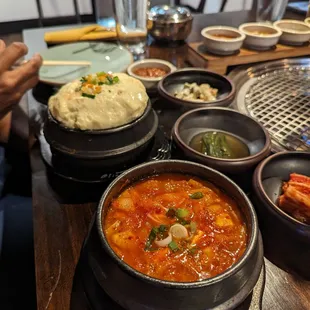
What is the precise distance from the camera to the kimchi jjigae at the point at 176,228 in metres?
1.03

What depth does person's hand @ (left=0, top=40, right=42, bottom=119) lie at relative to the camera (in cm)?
179

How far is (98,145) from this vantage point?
4.67ft

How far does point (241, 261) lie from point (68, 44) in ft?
7.35

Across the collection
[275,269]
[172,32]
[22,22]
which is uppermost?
[172,32]

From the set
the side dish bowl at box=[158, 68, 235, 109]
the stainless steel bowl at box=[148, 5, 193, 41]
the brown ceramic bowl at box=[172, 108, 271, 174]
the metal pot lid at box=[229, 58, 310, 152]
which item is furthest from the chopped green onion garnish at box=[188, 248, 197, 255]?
the stainless steel bowl at box=[148, 5, 193, 41]

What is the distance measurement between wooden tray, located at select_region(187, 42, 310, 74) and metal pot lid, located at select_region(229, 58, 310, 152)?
67 mm

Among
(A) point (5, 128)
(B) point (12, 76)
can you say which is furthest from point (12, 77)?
(A) point (5, 128)

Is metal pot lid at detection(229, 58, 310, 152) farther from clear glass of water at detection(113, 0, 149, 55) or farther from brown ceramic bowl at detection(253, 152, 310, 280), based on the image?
clear glass of water at detection(113, 0, 149, 55)

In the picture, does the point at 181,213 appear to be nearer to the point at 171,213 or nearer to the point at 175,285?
the point at 171,213

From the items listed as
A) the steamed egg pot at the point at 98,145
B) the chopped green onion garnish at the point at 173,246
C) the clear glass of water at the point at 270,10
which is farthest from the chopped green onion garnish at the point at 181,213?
the clear glass of water at the point at 270,10

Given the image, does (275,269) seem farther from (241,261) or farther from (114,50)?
(114,50)

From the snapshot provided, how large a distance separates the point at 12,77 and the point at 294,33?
195cm

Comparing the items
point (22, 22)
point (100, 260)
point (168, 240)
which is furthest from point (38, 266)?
point (22, 22)

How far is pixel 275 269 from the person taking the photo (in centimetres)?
124
